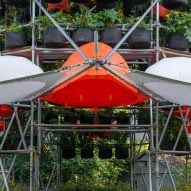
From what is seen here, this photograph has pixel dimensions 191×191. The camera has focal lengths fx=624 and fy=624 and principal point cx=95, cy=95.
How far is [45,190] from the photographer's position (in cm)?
1072

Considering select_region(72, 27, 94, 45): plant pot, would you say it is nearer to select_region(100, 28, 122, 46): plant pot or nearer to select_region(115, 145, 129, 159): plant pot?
select_region(100, 28, 122, 46): plant pot

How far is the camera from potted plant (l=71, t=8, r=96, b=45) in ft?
24.1

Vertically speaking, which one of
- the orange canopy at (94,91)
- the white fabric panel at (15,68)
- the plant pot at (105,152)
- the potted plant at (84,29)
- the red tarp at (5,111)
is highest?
the potted plant at (84,29)

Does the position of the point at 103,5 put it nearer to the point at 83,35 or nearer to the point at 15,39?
the point at 83,35

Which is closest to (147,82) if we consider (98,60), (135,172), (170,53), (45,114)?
(98,60)

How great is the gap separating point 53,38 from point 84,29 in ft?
1.28

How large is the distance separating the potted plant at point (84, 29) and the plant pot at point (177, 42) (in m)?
1.00

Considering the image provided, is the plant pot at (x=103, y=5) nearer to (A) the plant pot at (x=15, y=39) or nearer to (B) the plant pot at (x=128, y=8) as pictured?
(B) the plant pot at (x=128, y=8)

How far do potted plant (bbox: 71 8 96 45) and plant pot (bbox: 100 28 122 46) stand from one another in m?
0.15

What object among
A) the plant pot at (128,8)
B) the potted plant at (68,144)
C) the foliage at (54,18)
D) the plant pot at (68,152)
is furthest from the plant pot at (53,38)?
the plant pot at (68,152)

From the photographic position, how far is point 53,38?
721 cm

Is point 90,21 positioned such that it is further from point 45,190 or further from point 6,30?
point 45,190

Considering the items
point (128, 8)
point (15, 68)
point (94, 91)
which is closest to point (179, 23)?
point (128, 8)

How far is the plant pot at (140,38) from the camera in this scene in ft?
23.7
